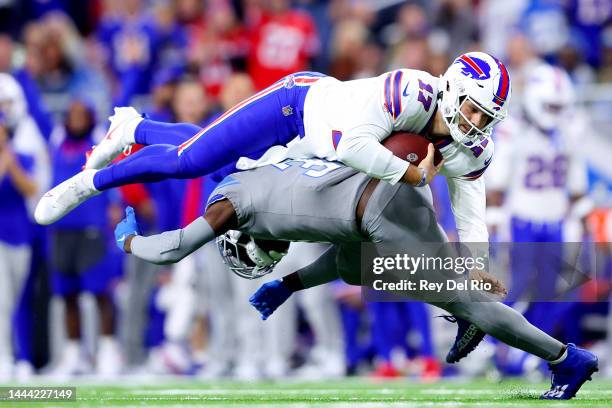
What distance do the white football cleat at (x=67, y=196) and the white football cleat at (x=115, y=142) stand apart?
0.55 ft

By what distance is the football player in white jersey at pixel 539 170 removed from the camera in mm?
10539

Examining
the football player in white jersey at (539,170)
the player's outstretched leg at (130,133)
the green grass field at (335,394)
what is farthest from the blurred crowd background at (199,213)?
the player's outstretched leg at (130,133)

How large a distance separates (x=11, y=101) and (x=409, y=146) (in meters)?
4.84

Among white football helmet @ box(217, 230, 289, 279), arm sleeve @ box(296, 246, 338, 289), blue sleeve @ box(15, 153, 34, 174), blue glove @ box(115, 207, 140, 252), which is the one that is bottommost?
arm sleeve @ box(296, 246, 338, 289)

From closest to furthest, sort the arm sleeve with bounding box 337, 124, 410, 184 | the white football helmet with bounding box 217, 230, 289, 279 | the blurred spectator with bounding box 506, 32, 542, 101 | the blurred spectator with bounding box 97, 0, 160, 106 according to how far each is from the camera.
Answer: the arm sleeve with bounding box 337, 124, 410, 184
the white football helmet with bounding box 217, 230, 289, 279
the blurred spectator with bounding box 506, 32, 542, 101
the blurred spectator with bounding box 97, 0, 160, 106

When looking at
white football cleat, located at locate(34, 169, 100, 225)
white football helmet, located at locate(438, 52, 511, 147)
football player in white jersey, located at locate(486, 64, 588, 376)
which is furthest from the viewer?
football player in white jersey, located at locate(486, 64, 588, 376)

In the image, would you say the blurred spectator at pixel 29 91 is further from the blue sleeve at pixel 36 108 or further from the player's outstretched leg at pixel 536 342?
the player's outstretched leg at pixel 536 342

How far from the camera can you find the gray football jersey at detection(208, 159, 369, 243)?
7.19m

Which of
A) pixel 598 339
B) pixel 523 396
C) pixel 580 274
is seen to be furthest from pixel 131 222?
pixel 598 339

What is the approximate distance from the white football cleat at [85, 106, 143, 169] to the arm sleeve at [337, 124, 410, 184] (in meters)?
1.62

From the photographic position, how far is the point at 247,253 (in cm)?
755

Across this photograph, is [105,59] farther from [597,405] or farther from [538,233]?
[597,405]

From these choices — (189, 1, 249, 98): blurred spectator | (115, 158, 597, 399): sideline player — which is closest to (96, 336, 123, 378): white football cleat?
(189, 1, 249, 98): blurred spectator

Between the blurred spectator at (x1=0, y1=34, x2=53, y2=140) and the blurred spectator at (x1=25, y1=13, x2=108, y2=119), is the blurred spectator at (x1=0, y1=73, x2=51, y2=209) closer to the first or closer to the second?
the blurred spectator at (x1=0, y1=34, x2=53, y2=140)
